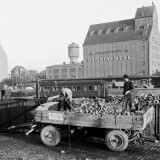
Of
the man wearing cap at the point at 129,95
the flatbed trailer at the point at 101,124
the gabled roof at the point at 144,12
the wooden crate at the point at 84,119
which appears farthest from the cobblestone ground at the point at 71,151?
the gabled roof at the point at 144,12

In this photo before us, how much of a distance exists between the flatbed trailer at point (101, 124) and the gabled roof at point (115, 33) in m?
68.9

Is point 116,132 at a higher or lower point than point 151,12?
lower

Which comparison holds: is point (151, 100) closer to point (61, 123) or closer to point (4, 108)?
point (61, 123)

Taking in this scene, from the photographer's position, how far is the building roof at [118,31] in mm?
75500

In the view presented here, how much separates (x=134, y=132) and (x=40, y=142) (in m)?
3.55

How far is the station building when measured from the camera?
72500 mm

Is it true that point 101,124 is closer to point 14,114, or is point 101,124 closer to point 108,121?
point 108,121

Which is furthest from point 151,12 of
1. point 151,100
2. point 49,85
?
point 151,100

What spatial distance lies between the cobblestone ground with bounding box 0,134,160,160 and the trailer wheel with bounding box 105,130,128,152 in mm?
185

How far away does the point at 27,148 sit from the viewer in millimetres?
8523

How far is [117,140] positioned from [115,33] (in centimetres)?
7647

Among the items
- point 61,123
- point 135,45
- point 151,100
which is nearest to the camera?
point 61,123

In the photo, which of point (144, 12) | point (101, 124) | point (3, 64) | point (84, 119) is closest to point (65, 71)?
point (144, 12)

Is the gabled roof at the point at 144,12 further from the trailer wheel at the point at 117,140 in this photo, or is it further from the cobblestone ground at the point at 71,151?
the trailer wheel at the point at 117,140
